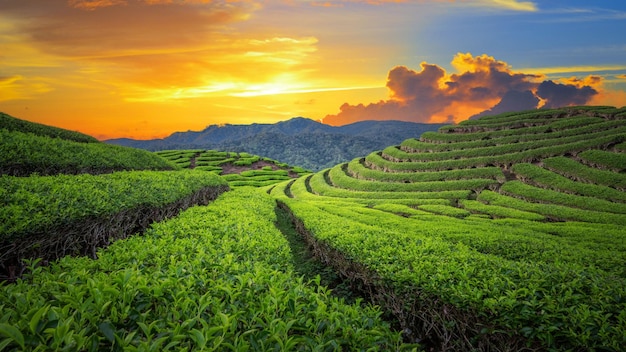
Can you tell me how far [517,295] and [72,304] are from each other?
244 inches

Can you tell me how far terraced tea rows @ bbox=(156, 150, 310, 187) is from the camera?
6644 cm

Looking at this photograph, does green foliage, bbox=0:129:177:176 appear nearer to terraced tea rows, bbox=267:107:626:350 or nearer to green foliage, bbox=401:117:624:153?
terraced tea rows, bbox=267:107:626:350

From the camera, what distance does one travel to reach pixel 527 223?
72.9 feet

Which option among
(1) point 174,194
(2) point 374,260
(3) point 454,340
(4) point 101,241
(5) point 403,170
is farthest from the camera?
(5) point 403,170

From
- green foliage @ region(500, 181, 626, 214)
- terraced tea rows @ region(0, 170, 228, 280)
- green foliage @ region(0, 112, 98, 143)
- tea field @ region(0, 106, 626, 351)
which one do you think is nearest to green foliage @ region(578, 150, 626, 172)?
green foliage @ region(500, 181, 626, 214)

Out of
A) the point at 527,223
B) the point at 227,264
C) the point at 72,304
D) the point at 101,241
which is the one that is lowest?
the point at 527,223

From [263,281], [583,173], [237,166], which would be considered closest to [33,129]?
[263,281]

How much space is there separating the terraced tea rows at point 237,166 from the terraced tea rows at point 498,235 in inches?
551

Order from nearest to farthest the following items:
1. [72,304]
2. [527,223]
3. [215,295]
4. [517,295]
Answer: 1. [72,304]
2. [215,295]
3. [517,295]
4. [527,223]

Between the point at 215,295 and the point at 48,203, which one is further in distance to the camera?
the point at 48,203

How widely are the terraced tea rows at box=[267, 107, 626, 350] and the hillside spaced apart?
12866mm

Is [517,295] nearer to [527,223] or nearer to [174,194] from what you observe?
[174,194]

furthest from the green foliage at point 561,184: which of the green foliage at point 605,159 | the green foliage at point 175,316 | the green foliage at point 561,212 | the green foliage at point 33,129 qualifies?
the green foliage at point 33,129

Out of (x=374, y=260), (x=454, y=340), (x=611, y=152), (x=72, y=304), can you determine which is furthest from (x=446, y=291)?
(x=611, y=152)
